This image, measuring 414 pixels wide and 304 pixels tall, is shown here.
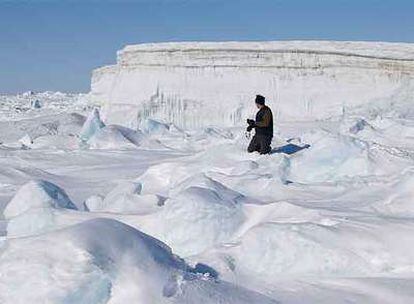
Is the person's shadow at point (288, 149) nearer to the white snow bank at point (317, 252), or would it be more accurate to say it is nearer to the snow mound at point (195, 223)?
the snow mound at point (195, 223)

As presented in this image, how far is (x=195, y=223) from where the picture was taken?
185 inches

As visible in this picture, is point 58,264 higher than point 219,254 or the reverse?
higher

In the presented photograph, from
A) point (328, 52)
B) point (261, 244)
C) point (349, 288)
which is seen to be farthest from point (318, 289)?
point (328, 52)

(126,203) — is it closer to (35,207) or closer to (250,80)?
(35,207)

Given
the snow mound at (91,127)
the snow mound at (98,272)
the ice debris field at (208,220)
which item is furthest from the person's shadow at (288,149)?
the snow mound at (91,127)

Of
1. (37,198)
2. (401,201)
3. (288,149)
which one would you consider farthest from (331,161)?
(37,198)

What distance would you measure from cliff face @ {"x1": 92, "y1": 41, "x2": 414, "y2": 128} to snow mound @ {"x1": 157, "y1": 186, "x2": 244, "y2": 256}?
17.2 m

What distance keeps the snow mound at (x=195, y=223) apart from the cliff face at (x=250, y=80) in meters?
17.2

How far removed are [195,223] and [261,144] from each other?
452cm

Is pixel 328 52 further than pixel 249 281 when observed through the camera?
Yes

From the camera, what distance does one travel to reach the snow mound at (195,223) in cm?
464

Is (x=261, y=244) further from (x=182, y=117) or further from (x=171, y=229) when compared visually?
(x=182, y=117)

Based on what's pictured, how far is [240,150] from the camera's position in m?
9.52

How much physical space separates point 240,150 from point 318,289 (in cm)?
585
